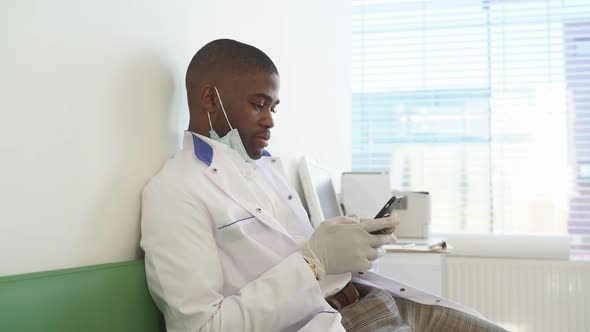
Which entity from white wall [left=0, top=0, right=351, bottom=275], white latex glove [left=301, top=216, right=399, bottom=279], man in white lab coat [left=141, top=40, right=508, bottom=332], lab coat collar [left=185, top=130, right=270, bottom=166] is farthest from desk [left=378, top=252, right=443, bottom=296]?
lab coat collar [left=185, top=130, right=270, bottom=166]

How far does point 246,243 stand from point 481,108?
3.16 metres

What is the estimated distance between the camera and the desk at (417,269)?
106 inches

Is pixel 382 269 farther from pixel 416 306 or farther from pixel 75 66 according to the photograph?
pixel 75 66

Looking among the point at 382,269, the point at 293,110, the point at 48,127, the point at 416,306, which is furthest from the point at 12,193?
the point at 382,269

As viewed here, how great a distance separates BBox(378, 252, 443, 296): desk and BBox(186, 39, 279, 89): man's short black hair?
140 centimetres

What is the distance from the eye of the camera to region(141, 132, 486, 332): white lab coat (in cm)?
124

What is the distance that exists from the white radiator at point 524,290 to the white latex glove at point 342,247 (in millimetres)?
2367

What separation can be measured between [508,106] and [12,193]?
12.1 feet

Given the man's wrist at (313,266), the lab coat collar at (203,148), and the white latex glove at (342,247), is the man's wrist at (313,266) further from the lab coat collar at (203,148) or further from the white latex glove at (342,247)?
the lab coat collar at (203,148)

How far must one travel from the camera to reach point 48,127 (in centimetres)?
108

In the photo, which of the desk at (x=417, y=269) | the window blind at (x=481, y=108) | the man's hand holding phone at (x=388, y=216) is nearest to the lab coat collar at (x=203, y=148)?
the man's hand holding phone at (x=388, y=216)

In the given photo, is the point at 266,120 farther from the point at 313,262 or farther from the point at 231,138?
the point at 313,262

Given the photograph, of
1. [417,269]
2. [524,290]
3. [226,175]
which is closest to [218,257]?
[226,175]

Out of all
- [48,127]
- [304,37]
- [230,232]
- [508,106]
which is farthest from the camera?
[508,106]
